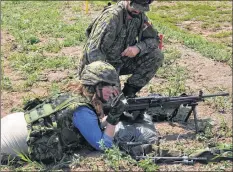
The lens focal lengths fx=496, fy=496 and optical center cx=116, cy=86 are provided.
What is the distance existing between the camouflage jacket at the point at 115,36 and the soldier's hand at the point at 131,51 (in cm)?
7


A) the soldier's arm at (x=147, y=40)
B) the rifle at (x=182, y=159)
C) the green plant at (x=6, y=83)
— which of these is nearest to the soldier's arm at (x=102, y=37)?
the soldier's arm at (x=147, y=40)

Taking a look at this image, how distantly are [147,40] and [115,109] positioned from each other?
1.77 metres

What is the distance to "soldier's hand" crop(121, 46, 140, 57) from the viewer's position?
A: 6.26 m

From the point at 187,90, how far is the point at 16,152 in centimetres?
329

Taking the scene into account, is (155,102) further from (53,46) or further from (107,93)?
(53,46)

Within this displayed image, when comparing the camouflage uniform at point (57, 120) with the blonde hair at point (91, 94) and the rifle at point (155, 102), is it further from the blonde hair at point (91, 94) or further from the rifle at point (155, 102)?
the rifle at point (155, 102)

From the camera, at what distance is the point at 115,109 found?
5.02m

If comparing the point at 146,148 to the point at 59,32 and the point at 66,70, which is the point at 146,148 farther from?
the point at 59,32

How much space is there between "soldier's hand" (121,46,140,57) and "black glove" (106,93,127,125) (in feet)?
4.25

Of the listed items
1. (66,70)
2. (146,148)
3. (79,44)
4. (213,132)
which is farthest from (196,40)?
(146,148)

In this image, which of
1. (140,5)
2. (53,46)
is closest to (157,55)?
(140,5)

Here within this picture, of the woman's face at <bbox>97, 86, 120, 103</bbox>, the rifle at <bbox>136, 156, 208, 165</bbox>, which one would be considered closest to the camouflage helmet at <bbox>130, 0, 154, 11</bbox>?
the woman's face at <bbox>97, 86, 120, 103</bbox>

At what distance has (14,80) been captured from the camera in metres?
8.17

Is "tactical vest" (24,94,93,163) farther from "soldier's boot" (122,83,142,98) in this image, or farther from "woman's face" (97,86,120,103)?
"soldier's boot" (122,83,142,98)
